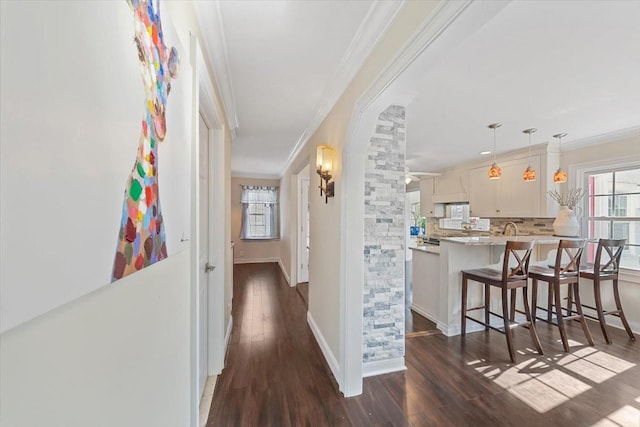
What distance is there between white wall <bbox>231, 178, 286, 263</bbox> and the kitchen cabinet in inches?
169

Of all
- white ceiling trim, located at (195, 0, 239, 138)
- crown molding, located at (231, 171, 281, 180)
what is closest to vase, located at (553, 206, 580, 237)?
white ceiling trim, located at (195, 0, 239, 138)

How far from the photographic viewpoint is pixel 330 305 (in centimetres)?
222

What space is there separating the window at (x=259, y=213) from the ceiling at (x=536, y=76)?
4369mm

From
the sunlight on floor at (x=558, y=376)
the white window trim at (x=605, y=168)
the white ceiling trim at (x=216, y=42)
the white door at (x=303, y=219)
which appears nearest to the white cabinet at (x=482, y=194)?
the white window trim at (x=605, y=168)

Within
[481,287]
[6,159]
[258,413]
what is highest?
[6,159]

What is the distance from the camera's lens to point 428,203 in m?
5.92

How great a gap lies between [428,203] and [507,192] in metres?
1.90

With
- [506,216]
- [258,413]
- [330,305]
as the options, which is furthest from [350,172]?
[506,216]

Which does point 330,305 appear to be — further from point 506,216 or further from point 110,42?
point 506,216

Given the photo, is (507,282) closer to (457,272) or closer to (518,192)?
(457,272)

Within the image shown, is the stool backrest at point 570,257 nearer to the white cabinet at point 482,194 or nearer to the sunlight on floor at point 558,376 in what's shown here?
the sunlight on floor at point 558,376

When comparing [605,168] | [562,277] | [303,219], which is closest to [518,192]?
[605,168]

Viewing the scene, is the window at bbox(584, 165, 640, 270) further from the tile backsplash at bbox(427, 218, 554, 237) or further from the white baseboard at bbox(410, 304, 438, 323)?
the white baseboard at bbox(410, 304, 438, 323)

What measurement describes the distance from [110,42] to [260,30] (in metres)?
1.19
